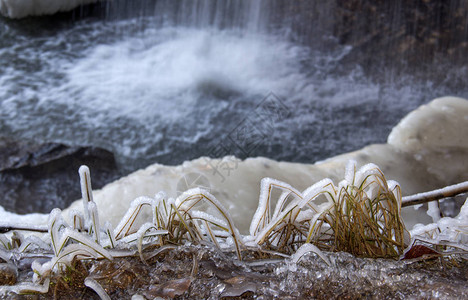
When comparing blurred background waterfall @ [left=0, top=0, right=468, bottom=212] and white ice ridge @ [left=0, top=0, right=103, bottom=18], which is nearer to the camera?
blurred background waterfall @ [left=0, top=0, right=468, bottom=212]

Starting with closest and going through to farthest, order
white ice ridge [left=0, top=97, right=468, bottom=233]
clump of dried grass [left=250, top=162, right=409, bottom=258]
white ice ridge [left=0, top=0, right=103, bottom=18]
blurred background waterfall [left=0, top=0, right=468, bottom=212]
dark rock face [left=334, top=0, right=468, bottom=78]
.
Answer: clump of dried grass [left=250, top=162, right=409, bottom=258] < white ice ridge [left=0, top=97, right=468, bottom=233] < blurred background waterfall [left=0, top=0, right=468, bottom=212] < dark rock face [left=334, top=0, right=468, bottom=78] < white ice ridge [left=0, top=0, right=103, bottom=18]

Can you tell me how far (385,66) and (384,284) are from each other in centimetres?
468

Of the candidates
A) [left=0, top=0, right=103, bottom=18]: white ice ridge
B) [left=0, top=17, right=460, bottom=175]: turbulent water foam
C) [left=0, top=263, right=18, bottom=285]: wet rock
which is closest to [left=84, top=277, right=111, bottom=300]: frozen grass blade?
[left=0, top=263, right=18, bottom=285]: wet rock

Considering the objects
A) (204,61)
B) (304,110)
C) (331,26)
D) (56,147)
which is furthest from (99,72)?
(331,26)

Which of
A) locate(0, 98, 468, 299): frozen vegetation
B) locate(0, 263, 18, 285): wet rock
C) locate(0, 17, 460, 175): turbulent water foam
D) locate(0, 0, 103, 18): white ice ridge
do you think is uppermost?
locate(0, 0, 103, 18): white ice ridge

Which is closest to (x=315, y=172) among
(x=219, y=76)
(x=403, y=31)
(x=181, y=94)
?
(x=181, y=94)

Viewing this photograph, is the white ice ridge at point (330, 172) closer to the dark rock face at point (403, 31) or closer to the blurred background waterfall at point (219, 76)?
the blurred background waterfall at point (219, 76)

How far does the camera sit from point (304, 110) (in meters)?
4.22

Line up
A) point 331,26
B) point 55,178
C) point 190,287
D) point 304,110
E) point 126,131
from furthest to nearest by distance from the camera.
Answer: point 331,26
point 304,110
point 126,131
point 55,178
point 190,287

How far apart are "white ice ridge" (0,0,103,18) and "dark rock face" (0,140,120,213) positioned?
9.55 ft

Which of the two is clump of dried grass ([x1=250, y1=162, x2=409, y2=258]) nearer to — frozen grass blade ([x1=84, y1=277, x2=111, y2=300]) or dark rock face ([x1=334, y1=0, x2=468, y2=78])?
frozen grass blade ([x1=84, y1=277, x2=111, y2=300])

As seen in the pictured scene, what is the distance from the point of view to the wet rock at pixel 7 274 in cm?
A: 66

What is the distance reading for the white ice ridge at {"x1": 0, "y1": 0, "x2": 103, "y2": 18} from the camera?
5742 millimetres

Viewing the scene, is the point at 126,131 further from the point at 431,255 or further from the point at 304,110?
the point at 431,255
